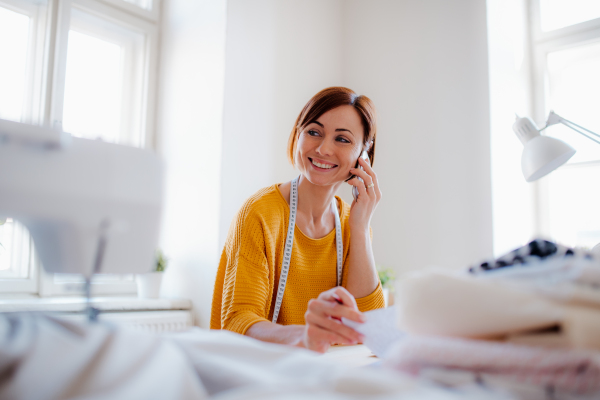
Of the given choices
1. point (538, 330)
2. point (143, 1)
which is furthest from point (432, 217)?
point (538, 330)

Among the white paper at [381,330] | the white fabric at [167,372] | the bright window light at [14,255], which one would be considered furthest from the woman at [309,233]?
the bright window light at [14,255]

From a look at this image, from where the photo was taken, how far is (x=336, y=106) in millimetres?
1576

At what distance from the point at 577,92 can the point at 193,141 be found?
2204 mm

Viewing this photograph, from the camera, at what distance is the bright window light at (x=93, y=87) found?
106 inches

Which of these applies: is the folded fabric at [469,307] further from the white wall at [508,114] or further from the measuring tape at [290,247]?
the white wall at [508,114]

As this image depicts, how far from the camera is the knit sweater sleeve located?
49.8 inches

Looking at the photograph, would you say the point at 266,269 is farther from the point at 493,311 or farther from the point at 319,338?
the point at 493,311

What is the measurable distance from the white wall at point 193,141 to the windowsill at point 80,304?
0.15m

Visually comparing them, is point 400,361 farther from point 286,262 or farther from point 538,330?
point 286,262

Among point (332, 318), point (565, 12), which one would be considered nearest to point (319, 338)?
point (332, 318)

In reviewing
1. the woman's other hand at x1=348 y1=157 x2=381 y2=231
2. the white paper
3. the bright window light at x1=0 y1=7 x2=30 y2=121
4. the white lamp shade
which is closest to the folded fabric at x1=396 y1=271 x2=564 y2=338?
the white paper

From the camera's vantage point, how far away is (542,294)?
425 millimetres

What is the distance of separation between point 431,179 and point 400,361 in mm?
2594

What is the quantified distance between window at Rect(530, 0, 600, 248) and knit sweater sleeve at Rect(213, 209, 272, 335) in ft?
6.99
